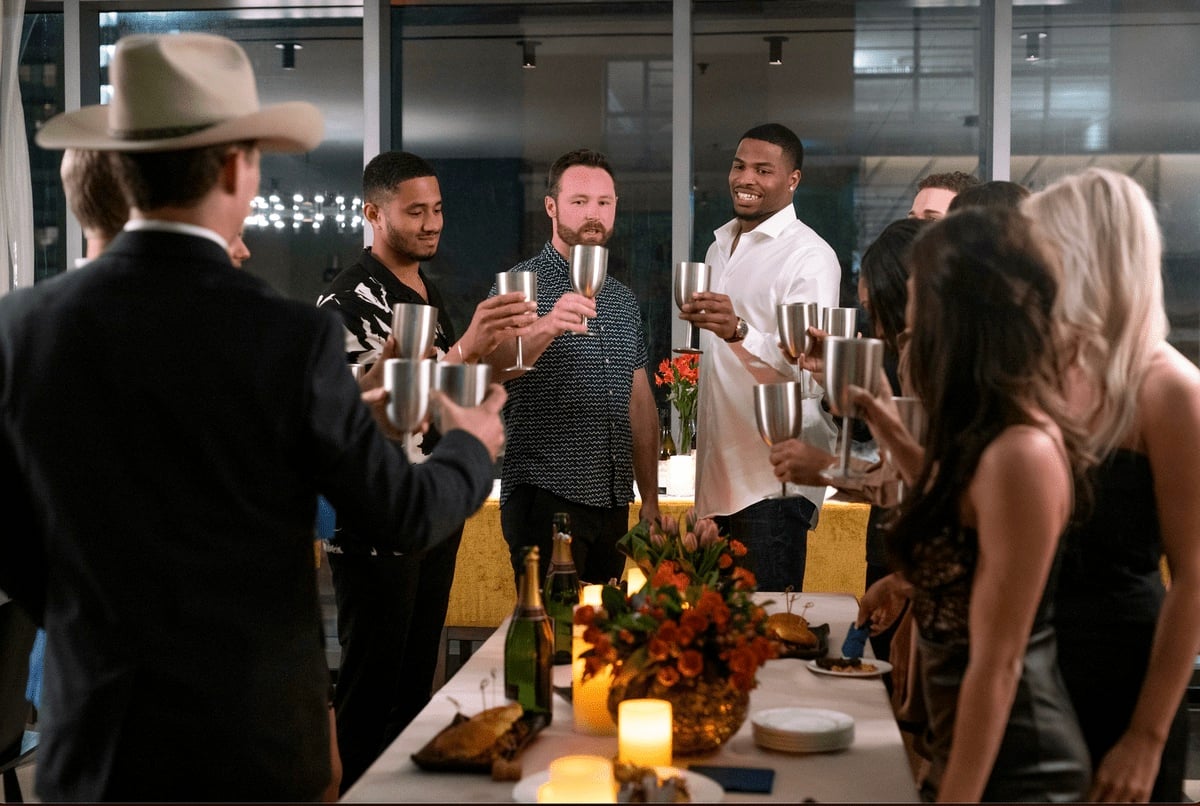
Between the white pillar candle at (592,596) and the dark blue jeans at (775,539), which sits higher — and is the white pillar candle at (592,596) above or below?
above

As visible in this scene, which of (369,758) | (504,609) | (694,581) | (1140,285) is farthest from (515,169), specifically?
(1140,285)

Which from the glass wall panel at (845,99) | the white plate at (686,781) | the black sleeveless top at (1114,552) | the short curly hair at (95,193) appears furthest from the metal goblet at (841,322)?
the glass wall panel at (845,99)

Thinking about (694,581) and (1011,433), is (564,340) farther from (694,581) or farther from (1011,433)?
(1011,433)

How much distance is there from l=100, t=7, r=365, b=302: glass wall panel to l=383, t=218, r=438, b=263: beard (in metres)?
2.12

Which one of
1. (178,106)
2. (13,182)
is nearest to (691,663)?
(178,106)

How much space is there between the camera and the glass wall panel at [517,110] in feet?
17.4

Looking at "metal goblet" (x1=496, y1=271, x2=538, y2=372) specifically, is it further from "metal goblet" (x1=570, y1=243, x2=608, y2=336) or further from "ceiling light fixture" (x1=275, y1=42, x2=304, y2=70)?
"ceiling light fixture" (x1=275, y1=42, x2=304, y2=70)

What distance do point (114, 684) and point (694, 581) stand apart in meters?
1.13

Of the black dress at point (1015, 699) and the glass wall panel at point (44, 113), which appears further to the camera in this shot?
the glass wall panel at point (44, 113)

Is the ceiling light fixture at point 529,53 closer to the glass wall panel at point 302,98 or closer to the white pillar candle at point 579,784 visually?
the glass wall panel at point 302,98

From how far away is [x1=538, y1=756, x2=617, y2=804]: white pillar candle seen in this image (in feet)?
4.82

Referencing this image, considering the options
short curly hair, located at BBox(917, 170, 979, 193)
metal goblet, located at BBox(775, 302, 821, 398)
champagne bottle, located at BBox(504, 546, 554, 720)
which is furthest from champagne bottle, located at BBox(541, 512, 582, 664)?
short curly hair, located at BBox(917, 170, 979, 193)

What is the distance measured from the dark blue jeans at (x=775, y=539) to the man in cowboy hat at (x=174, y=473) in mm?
1888

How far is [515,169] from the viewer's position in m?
5.48
